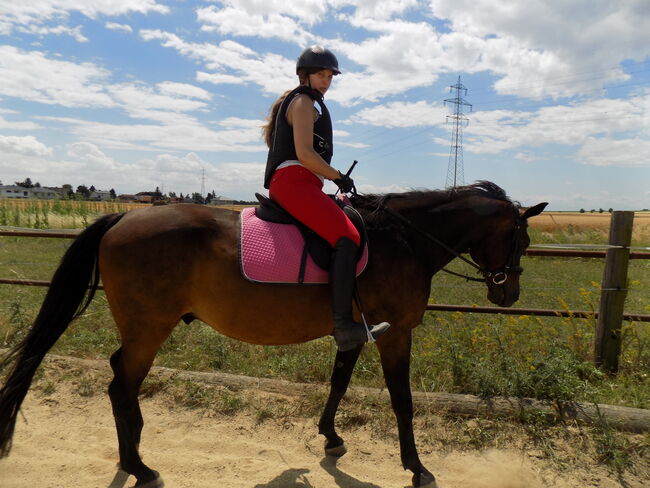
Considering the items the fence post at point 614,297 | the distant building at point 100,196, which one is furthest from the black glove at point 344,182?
the distant building at point 100,196

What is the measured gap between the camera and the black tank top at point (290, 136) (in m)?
3.20

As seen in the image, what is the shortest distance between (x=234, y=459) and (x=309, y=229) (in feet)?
6.59

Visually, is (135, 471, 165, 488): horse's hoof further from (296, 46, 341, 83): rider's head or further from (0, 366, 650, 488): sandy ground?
(296, 46, 341, 83): rider's head

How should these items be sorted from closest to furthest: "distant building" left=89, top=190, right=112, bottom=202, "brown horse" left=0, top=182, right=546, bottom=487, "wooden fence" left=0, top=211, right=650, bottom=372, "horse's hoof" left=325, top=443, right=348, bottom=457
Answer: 1. "brown horse" left=0, top=182, right=546, bottom=487
2. "horse's hoof" left=325, top=443, right=348, bottom=457
3. "wooden fence" left=0, top=211, right=650, bottom=372
4. "distant building" left=89, top=190, right=112, bottom=202

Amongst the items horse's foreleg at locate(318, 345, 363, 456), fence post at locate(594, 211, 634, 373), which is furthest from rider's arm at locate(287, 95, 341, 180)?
fence post at locate(594, 211, 634, 373)

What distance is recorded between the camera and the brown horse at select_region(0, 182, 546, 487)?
3170 mm

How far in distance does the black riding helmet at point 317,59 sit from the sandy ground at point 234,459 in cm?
310

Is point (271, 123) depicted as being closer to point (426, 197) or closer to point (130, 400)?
point (426, 197)

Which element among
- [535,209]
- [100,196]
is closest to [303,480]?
[535,209]

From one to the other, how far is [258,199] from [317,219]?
0.55 meters

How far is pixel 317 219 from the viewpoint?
3.13 metres

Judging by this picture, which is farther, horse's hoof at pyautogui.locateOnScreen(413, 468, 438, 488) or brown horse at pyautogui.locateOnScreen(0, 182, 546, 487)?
horse's hoof at pyautogui.locateOnScreen(413, 468, 438, 488)

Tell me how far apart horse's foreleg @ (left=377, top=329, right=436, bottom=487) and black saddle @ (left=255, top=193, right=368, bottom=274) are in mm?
743

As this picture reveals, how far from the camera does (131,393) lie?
335 cm
